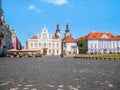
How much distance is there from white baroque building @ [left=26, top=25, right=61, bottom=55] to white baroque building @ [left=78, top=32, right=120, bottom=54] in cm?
1672

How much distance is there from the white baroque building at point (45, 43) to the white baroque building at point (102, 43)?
1672 centimetres

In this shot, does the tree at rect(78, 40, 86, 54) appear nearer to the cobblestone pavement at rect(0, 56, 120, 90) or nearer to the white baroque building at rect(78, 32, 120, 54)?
the white baroque building at rect(78, 32, 120, 54)

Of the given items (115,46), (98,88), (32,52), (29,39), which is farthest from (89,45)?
(98,88)

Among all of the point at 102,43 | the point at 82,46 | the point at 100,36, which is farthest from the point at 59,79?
the point at 102,43

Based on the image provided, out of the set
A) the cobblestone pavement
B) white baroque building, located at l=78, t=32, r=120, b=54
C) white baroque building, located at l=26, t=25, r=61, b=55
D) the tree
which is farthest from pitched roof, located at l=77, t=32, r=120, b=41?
the cobblestone pavement

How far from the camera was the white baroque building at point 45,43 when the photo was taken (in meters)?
158

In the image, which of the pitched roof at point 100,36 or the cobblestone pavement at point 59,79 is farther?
the pitched roof at point 100,36

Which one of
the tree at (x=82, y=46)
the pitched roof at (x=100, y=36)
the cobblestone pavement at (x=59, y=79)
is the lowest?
the cobblestone pavement at (x=59, y=79)

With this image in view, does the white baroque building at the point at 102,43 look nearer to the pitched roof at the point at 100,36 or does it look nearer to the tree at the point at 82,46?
the pitched roof at the point at 100,36

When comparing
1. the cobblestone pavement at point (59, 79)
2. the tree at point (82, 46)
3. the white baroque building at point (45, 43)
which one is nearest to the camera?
the cobblestone pavement at point (59, 79)

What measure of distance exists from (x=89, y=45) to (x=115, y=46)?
51.2 feet

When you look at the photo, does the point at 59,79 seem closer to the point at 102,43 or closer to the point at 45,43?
the point at 45,43

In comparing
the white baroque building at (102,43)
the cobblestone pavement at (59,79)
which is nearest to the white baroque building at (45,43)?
the white baroque building at (102,43)

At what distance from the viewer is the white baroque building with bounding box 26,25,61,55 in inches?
6230
